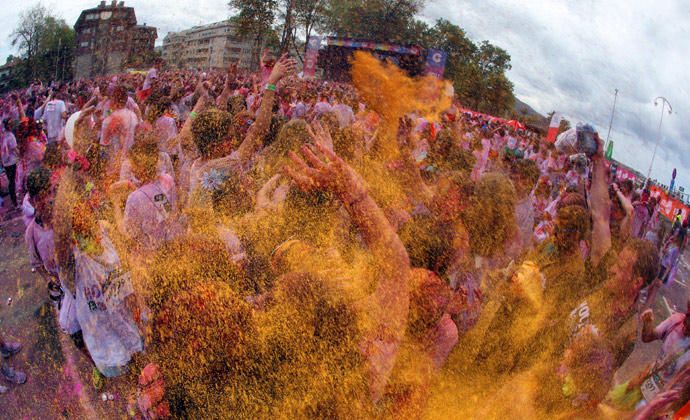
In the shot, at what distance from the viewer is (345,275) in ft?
5.67

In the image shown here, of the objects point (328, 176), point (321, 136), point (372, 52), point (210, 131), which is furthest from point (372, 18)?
point (328, 176)

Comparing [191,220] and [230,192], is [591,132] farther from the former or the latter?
[191,220]

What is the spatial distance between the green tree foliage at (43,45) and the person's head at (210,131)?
3.80ft

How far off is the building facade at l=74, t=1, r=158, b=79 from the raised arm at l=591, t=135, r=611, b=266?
3.07 m

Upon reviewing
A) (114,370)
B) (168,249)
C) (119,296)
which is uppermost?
(168,249)

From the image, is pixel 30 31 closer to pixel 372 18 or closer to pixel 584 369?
pixel 372 18

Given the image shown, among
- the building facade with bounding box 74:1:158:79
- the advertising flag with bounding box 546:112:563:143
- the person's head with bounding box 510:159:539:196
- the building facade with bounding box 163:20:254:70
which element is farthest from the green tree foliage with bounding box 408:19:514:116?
the person's head with bounding box 510:159:539:196

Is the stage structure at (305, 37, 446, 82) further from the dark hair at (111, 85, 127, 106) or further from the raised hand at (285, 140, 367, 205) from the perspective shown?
the dark hair at (111, 85, 127, 106)

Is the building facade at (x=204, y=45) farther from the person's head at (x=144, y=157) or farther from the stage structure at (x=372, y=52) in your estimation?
the person's head at (x=144, y=157)

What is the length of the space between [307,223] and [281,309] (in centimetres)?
130

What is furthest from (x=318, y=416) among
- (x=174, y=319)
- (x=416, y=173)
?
(x=416, y=173)

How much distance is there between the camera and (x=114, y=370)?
2.64m

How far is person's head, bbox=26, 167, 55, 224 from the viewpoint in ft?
8.94

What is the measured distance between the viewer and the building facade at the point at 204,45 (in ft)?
10.5
